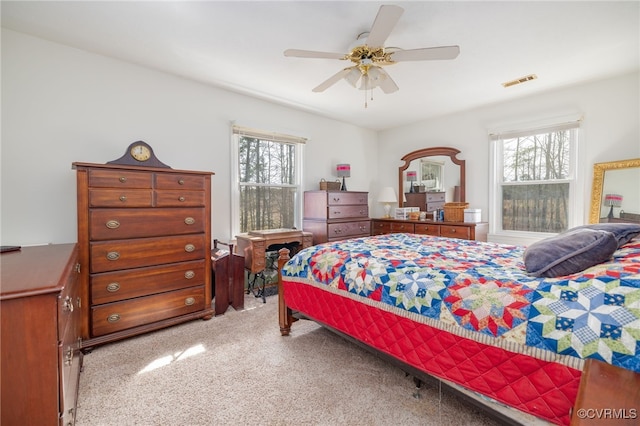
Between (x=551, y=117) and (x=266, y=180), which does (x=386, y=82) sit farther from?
(x=551, y=117)

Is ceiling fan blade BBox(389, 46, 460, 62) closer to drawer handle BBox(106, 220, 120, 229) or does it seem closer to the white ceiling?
the white ceiling

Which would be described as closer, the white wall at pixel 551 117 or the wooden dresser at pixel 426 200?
the white wall at pixel 551 117

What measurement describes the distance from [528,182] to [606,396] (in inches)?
142

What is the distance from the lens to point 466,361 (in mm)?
1268

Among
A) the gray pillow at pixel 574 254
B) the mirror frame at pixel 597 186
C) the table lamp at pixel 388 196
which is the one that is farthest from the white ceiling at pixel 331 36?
the table lamp at pixel 388 196

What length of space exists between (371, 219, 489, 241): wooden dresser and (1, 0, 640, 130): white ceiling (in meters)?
1.81

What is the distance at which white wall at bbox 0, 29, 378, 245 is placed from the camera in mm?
2307

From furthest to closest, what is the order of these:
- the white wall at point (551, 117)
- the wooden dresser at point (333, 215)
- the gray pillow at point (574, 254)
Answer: the wooden dresser at point (333, 215) → the white wall at point (551, 117) → the gray pillow at point (574, 254)

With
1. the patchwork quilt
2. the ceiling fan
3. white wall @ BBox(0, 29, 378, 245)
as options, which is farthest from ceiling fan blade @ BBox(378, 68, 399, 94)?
white wall @ BBox(0, 29, 378, 245)

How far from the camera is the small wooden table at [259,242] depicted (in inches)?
129

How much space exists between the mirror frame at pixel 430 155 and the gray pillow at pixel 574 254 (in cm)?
311

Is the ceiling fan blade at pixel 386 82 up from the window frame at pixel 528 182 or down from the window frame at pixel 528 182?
up

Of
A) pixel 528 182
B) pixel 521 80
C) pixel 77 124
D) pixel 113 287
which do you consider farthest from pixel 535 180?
pixel 77 124

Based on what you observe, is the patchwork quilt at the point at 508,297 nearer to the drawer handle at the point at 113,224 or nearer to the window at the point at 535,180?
the drawer handle at the point at 113,224
